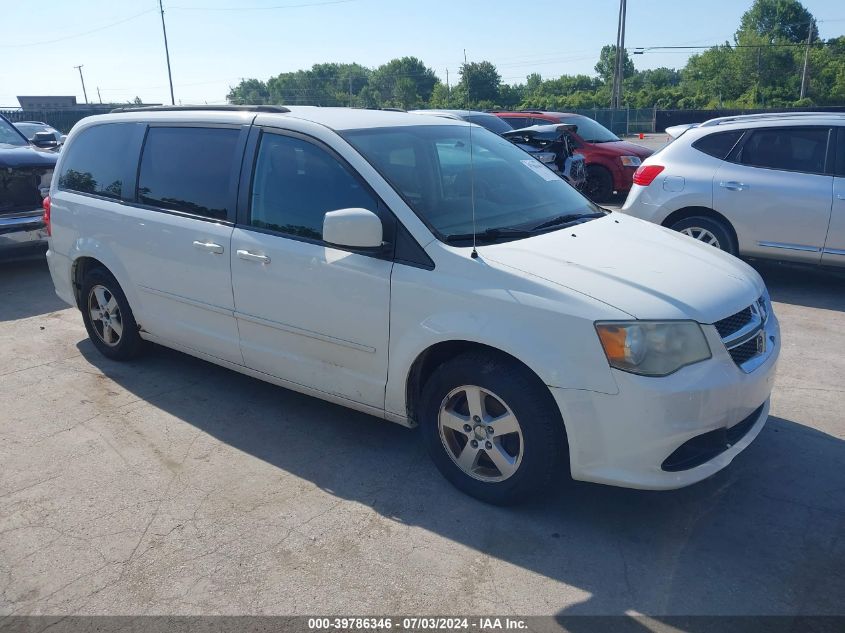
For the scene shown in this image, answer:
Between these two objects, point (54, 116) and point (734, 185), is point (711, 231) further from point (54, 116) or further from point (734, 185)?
point (54, 116)

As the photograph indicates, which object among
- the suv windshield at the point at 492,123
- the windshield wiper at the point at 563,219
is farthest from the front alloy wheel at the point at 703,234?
the suv windshield at the point at 492,123

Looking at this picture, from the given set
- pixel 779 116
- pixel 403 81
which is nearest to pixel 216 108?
pixel 779 116

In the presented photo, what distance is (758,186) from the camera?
714 centimetres

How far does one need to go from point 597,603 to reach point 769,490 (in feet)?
4.36

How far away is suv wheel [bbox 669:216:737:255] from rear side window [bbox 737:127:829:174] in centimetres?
66

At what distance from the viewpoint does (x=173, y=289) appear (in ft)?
15.4

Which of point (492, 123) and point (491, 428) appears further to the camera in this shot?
point (492, 123)

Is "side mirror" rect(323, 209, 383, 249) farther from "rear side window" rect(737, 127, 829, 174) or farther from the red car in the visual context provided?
the red car

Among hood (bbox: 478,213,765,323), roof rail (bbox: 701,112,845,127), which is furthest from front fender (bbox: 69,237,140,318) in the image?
roof rail (bbox: 701,112,845,127)

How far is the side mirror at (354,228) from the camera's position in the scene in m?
3.51

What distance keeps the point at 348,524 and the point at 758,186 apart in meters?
5.64

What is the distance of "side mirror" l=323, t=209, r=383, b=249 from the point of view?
3510 millimetres

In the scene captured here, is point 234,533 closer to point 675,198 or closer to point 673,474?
point 673,474

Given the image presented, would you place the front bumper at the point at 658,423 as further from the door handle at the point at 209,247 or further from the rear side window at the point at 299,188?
the door handle at the point at 209,247
